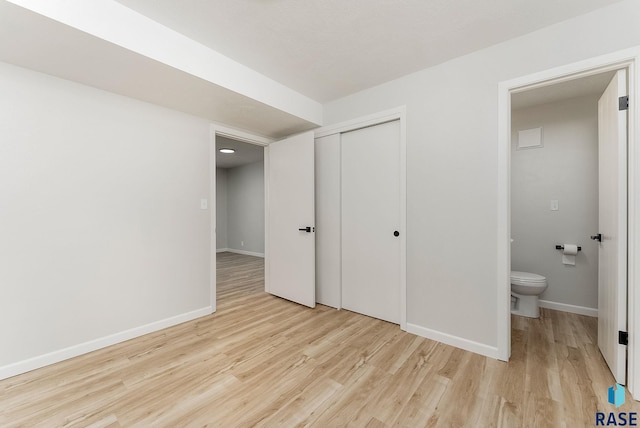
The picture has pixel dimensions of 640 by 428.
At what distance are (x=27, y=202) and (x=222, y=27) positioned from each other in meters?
1.87

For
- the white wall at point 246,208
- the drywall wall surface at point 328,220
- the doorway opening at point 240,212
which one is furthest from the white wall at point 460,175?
the white wall at point 246,208

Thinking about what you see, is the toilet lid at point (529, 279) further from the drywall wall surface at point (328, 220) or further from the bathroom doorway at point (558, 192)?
the drywall wall surface at point (328, 220)

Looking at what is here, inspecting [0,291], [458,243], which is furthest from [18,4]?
[458,243]

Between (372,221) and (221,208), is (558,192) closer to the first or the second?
(372,221)

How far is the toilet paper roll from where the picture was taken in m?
2.83

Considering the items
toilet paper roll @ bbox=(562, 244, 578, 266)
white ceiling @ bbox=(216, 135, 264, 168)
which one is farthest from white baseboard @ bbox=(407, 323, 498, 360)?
white ceiling @ bbox=(216, 135, 264, 168)

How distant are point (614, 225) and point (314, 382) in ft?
7.29

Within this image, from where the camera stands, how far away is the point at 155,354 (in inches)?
81.7

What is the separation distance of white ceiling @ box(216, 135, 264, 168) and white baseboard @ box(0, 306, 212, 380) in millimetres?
2687

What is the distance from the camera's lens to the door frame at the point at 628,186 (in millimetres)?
1539

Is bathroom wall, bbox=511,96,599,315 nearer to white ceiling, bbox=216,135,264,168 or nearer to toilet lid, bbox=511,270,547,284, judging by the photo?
toilet lid, bbox=511,270,547,284

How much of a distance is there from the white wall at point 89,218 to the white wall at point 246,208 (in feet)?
11.6

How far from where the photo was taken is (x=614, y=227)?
170cm

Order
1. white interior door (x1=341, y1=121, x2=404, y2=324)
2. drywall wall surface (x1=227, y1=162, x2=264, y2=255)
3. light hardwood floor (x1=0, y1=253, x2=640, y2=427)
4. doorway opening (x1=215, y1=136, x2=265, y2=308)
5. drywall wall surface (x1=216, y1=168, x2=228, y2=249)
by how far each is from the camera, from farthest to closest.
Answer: drywall wall surface (x1=216, y1=168, x2=228, y2=249), drywall wall surface (x1=227, y1=162, x2=264, y2=255), doorway opening (x1=215, y1=136, x2=265, y2=308), white interior door (x1=341, y1=121, x2=404, y2=324), light hardwood floor (x1=0, y1=253, x2=640, y2=427)
